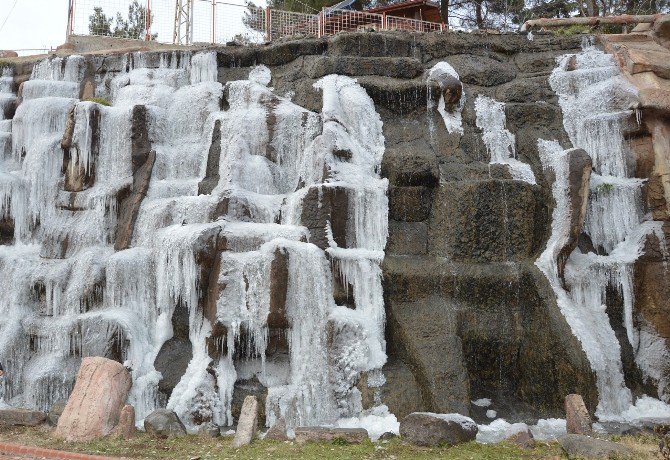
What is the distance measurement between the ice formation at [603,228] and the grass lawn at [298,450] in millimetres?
2845

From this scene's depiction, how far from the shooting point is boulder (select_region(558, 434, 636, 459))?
9.02 metres

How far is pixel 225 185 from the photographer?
15867 millimetres

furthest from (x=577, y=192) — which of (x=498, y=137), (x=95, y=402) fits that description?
(x=95, y=402)

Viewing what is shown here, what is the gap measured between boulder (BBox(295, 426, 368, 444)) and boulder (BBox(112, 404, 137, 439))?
2646 millimetres

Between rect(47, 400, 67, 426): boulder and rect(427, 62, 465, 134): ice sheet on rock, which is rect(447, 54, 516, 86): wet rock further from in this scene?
rect(47, 400, 67, 426): boulder

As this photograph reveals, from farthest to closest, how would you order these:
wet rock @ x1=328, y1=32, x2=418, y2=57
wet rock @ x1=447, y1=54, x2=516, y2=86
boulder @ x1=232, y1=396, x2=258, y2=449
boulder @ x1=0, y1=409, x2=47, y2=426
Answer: wet rock @ x1=328, y1=32, x2=418, y2=57 → wet rock @ x1=447, y1=54, x2=516, y2=86 → boulder @ x1=0, y1=409, x2=47, y2=426 → boulder @ x1=232, y1=396, x2=258, y2=449

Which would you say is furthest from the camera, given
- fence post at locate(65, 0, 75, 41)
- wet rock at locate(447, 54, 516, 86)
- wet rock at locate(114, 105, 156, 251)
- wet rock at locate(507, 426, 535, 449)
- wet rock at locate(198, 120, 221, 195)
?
fence post at locate(65, 0, 75, 41)

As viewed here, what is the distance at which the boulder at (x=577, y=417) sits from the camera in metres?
10.9

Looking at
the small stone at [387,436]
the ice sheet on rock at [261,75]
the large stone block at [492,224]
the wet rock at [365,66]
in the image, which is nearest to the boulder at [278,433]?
the small stone at [387,436]

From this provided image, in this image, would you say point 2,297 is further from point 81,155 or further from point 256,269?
point 256,269

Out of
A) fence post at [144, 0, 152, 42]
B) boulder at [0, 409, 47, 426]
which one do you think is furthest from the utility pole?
boulder at [0, 409, 47, 426]

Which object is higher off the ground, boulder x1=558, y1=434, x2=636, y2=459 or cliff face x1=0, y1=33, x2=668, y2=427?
cliff face x1=0, y1=33, x2=668, y2=427

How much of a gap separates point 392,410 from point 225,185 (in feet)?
21.2

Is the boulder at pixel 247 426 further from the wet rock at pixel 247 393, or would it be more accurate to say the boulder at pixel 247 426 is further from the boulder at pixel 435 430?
the boulder at pixel 435 430
